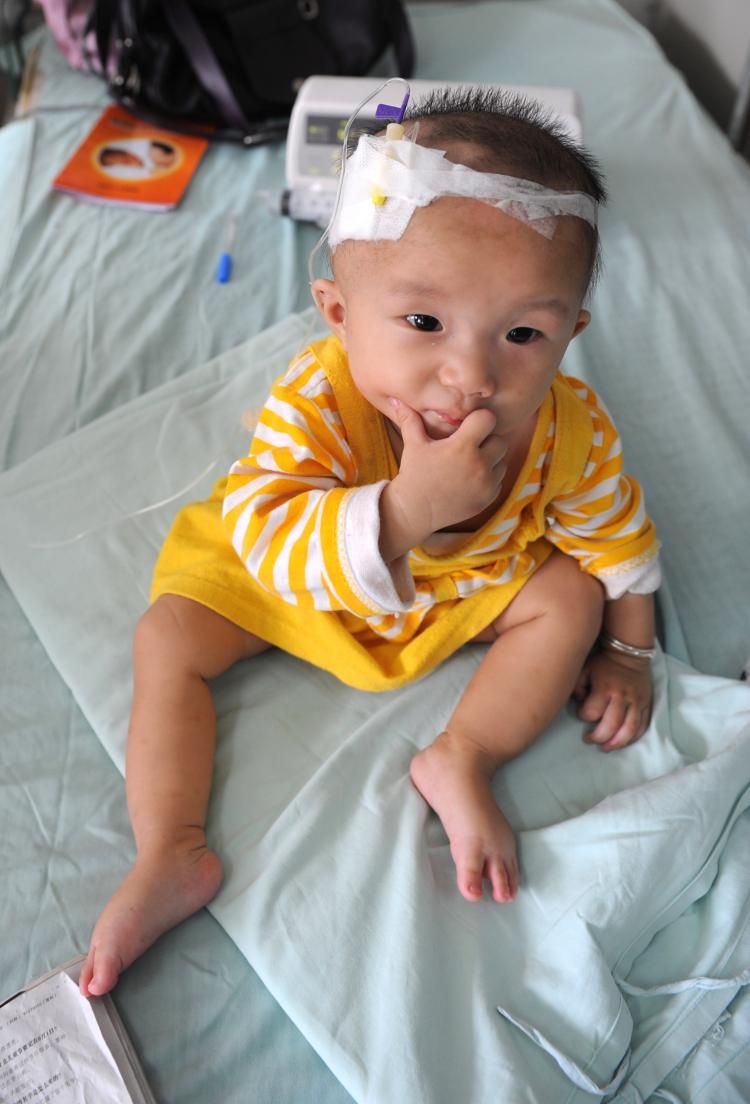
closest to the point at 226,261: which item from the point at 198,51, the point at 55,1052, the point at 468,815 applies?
the point at 198,51

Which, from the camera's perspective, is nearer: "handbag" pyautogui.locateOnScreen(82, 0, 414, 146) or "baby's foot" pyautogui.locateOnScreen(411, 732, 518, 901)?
"baby's foot" pyautogui.locateOnScreen(411, 732, 518, 901)

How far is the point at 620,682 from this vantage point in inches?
44.6

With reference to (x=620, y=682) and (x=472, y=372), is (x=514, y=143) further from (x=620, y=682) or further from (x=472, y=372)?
(x=620, y=682)

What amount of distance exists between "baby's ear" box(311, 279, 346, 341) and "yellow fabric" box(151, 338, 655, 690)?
6 cm

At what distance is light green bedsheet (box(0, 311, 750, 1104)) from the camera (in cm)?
87

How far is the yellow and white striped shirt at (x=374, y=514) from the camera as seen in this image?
0.93 metres

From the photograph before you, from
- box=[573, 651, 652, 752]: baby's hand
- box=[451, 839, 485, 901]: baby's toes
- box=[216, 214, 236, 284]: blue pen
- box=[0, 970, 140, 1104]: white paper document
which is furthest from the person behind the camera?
box=[216, 214, 236, 284]: blue pen

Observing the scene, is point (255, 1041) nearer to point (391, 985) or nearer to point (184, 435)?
point (391, 985)

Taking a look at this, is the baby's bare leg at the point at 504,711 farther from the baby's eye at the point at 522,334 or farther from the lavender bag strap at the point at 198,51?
the lavender bag strap at the point at 198,51

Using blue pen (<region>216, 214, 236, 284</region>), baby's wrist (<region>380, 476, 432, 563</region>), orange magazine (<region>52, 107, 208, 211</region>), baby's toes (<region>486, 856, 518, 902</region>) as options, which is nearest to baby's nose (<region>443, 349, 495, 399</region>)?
baby's wrist (<region>380, 476, 432, 563</region>)

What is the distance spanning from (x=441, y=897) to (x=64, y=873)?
0.39 m

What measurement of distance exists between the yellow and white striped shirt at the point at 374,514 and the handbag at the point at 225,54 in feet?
3.42

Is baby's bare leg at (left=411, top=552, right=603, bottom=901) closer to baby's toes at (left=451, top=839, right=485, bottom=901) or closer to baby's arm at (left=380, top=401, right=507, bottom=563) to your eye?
baby's toes at (left=451, top=839, right=485, bottom=901)

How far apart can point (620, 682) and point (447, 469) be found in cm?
42
